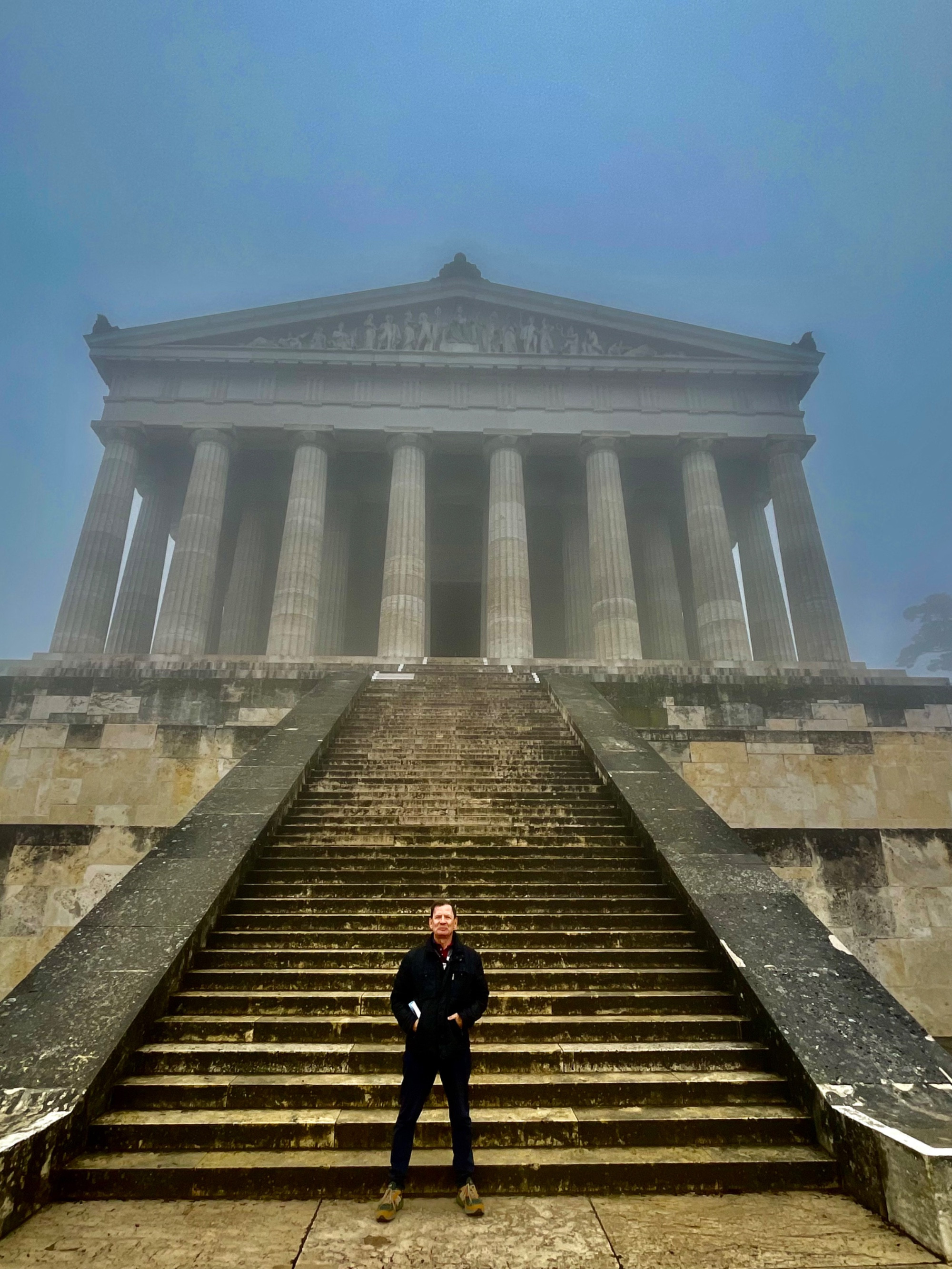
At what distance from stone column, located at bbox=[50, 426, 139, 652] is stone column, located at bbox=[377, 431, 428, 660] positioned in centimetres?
857

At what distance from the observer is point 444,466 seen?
29.2 metres

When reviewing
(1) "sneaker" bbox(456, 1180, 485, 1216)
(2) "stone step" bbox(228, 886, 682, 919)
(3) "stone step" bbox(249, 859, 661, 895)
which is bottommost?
(1) "sneaker" bbox(456, 1180, 485, 1216)

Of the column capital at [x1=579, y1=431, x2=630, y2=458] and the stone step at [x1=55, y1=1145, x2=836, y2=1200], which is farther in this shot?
the column capital at [x1=579, y1=431, x2=630, y2=458]

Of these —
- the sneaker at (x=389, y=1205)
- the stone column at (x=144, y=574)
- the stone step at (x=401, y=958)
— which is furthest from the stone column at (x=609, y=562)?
the sneaker at (x=389, y=1205)

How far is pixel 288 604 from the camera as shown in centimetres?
2323

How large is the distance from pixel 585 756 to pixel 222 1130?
7.48 m

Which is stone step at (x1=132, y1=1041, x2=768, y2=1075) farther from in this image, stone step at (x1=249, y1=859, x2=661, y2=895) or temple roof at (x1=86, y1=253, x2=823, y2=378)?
temple roof at (x1=86, y1=253, x2=823, y2=378)

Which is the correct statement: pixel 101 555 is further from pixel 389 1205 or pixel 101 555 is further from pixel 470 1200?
pixel 470 1200

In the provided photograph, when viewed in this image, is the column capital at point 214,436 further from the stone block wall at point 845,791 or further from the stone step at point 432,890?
the stone step at point 432,890

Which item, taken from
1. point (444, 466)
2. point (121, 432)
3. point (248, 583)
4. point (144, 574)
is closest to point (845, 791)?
point (444, 466)

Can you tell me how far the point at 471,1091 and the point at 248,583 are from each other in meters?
25.5

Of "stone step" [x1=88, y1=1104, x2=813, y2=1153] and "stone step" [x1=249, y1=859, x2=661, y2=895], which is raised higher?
"stone step" [x1=249, y1=859, x2=661, y2=895]

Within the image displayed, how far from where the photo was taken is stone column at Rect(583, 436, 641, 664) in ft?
75.3

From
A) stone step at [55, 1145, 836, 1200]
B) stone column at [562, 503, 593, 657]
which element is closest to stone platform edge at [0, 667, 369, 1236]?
stone step at [55, 1145, 836, 1200]
